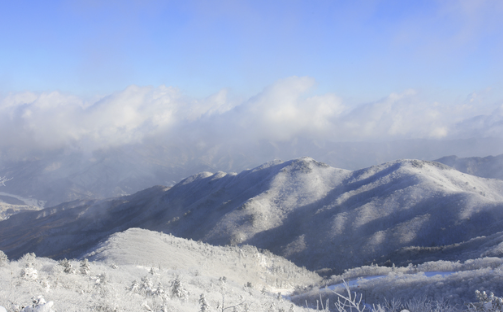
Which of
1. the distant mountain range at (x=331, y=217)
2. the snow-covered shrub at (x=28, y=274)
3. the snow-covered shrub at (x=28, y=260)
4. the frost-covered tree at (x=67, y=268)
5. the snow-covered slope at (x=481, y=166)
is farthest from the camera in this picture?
the snow-covered slope at (x=481, y=166)

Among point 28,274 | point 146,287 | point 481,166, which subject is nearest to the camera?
point 28,274

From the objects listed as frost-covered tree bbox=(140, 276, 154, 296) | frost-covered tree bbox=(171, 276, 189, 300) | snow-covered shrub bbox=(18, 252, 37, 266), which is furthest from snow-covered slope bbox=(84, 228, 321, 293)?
frost-covered tree bbox=(140, 276, 154, 296)

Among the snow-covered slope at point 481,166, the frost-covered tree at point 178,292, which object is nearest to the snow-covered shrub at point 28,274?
the frost-covered tree at point 178,292

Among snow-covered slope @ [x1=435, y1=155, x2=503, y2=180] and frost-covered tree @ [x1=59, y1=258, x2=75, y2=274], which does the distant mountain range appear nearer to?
frost-covered tree @ [x1=59, y1=258, x2=75, y2=274]

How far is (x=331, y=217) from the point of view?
7769cm

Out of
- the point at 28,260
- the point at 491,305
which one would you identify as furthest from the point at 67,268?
the point at 491,305

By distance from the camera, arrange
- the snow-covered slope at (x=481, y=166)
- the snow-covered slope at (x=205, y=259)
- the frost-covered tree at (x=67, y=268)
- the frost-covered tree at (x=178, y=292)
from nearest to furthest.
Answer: the frost-covered tree at (x=67, y=268) → the frost-covered tree at (x=178, y=292) → the snow-covered slope at (x=205, y=259) → the snow-covered slope at (x=481, y=166)

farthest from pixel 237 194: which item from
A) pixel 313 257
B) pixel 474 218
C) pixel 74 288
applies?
pixel 74 288

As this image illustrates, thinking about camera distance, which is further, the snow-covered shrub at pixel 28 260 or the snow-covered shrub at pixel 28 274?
the snow-covered shrub at pixel 28 260

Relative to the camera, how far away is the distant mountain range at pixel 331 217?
61281 millimetres

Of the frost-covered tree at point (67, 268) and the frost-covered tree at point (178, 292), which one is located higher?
the frost-covered tree at point (67, 268)

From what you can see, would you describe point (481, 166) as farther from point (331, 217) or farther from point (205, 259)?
point (205, 259)

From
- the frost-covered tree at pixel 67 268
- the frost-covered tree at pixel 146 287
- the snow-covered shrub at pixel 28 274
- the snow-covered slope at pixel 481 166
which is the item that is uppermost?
the snow-covered shrub at pixel 28 274

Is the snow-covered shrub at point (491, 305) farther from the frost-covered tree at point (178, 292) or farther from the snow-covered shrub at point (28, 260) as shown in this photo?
the snow-covered shrub at point (28, 260)
